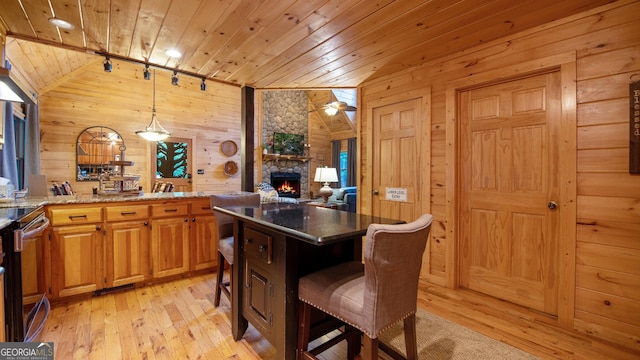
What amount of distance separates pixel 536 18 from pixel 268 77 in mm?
2513

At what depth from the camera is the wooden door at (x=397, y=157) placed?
3.10 meters

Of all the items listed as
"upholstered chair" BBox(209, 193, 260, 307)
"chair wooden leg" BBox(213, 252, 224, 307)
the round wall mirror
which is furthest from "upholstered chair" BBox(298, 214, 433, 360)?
the round wall mirror

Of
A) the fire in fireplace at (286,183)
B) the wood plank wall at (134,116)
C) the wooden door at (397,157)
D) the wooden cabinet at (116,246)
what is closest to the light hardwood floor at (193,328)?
the wooden cabinet at (116,246)

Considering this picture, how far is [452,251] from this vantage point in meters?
2.80

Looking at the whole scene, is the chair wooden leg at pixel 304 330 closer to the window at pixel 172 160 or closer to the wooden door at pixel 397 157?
the wooden door at pixel 397 157

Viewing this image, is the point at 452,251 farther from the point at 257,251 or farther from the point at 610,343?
the point at 257,251

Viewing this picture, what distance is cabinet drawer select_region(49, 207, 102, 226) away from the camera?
2.45 metres

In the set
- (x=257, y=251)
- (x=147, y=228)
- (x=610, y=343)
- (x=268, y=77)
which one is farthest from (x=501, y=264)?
(x=147, y=228)

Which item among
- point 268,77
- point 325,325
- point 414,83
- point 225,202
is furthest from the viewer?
point 268,77

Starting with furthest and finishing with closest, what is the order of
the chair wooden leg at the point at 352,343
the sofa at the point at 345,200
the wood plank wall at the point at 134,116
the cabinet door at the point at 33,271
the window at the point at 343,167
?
the window at the point at 343,167, the sofa at the point at 345,200, the wood plank wall at the point at 134,116, the cabinet door at the point at 33,271, the chair wooden leg at the point at 352,343

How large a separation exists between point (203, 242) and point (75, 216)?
1.15 m

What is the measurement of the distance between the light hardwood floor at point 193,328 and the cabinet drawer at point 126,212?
0.73m

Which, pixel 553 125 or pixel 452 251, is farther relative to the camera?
pixel 452 251

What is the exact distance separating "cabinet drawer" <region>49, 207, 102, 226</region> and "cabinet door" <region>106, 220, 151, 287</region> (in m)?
0.14
